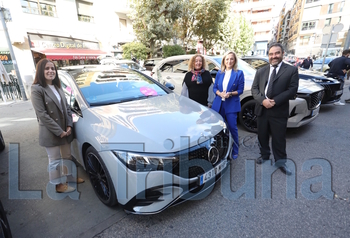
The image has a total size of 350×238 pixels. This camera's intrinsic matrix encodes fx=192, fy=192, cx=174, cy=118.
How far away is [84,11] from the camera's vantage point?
15438mm

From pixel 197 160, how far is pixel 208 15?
17.4m

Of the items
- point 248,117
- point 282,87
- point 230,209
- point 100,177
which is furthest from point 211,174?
point 248,117

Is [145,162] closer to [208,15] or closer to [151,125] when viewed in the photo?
[151,125]

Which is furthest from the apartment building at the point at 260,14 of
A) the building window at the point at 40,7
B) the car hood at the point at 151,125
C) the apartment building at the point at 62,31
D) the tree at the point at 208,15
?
the car hood at the point at 151,125

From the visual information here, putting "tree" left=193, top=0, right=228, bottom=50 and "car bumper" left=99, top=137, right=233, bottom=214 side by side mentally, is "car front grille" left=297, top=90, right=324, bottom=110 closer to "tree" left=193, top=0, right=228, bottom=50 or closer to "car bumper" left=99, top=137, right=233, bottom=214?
"car bumper" left=99, top=137, right=233, bottom=214

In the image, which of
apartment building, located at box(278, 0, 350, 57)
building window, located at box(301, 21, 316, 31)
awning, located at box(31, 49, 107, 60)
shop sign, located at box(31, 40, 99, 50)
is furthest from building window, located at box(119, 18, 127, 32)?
building window, located at box(301, 21, 316, 31)

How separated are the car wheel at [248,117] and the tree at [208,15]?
Answer: 1418cm

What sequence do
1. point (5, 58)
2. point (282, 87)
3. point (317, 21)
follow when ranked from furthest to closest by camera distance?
point (317, 21) → point (5, 58) → point (282, 87)

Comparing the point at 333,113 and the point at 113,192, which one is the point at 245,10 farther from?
the point at 113,192

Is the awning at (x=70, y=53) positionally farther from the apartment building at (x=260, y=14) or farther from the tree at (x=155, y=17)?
the apartment building at (x=260, y=14)

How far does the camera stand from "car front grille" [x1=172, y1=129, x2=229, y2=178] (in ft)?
6.01

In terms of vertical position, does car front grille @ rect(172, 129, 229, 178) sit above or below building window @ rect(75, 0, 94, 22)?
below

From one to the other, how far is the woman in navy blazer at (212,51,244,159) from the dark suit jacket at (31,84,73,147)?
2.23 m

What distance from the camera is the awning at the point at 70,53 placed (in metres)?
12.7
